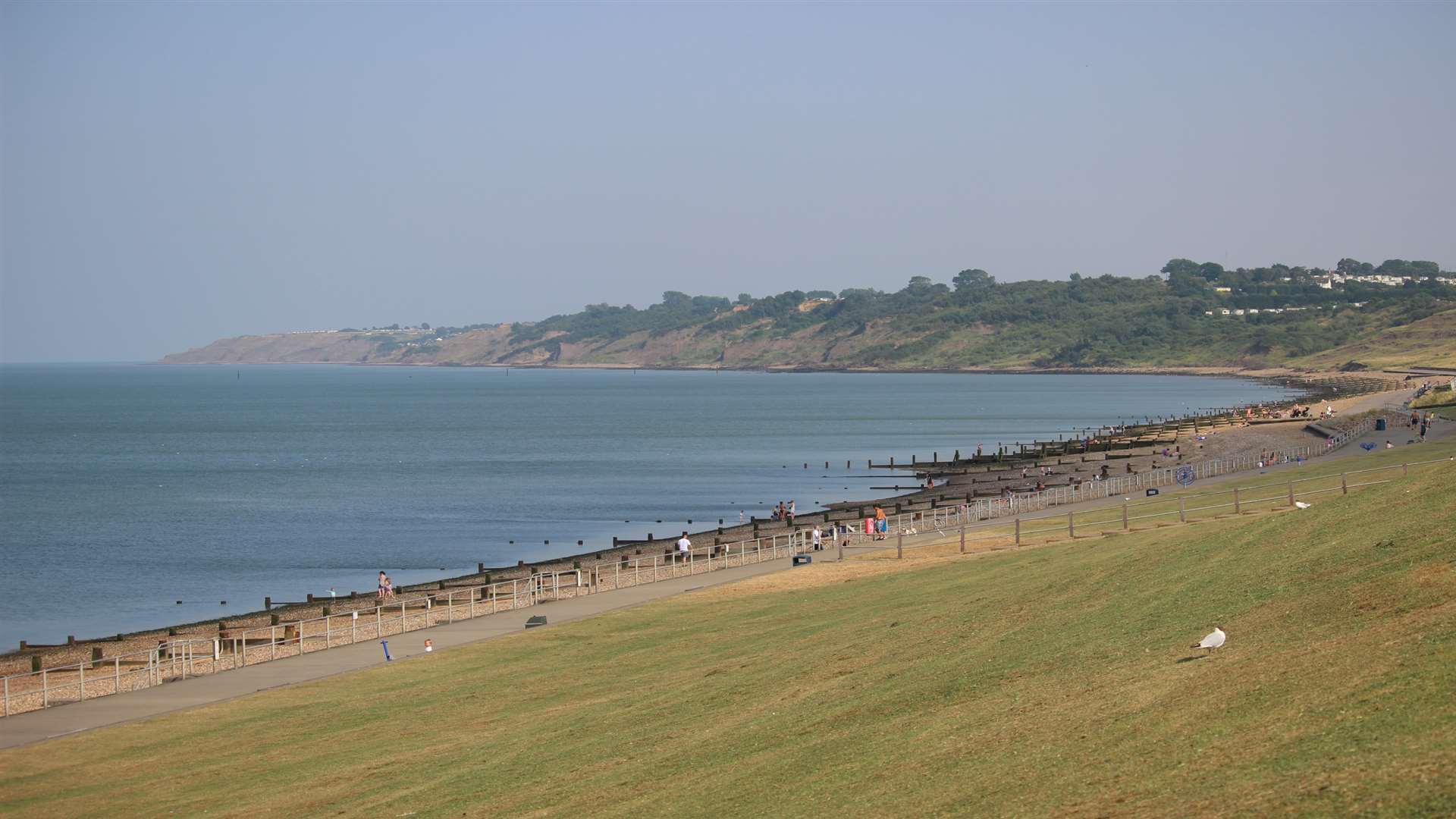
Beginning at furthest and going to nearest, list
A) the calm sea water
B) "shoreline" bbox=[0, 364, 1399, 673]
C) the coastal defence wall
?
1. the calm sea water
2. "shoreline" bbox=[0, 364, 1399, 673]
3. the coastal defence wall

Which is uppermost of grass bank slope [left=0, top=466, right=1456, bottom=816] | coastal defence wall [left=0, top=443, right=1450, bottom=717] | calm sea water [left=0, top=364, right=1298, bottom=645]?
grass bank slope [left=0, top=466, right=1456, bottom=816]

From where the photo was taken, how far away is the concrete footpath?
27734mm

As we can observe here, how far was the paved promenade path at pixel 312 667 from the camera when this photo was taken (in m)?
27.8

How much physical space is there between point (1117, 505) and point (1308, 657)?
3602 cm

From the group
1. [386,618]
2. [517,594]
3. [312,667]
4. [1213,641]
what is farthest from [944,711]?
[386,618]

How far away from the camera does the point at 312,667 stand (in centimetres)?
3266

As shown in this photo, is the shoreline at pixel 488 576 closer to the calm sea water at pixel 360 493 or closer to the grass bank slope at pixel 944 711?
the calm sea water at pixel 360 493

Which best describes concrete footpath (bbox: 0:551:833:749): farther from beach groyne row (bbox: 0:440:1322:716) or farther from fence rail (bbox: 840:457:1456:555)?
fence rail (bbox: 840:457:1456:555)

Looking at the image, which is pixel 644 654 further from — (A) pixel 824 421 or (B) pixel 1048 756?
(A) pixel 824 421

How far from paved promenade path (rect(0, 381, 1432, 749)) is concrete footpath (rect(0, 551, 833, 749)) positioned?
2 cm

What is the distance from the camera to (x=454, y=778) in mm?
20672

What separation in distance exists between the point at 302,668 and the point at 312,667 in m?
0.24

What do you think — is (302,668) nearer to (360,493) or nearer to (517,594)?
(517,594)

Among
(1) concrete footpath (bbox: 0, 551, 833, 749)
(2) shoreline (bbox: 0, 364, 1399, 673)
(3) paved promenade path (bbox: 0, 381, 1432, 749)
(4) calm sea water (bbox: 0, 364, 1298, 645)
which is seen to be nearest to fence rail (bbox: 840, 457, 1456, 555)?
(3) paved promenade path (bbox: 0, 381, 1432, 749)
